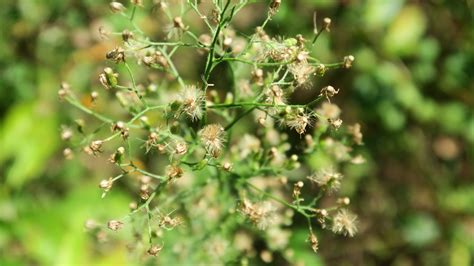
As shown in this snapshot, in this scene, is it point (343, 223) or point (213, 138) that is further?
point (343, 223)

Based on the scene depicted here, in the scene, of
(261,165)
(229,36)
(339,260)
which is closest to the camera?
(229,36)

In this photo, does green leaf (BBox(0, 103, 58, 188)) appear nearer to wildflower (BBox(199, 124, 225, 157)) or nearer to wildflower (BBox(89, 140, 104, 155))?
wildflower (BBox(89, 140, 104, 155))

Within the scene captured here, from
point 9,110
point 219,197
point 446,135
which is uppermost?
point 219,197

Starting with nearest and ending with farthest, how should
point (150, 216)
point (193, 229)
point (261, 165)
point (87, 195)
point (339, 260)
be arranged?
point (150, 216) < point (261, 165) < point (193, 229) < point (87, 195) < point (339, 260)

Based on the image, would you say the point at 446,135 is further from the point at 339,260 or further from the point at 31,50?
the point at 31,50

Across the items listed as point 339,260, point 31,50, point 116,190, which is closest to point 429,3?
point 339,260

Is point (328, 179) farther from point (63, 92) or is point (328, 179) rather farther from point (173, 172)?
point (63, 92)

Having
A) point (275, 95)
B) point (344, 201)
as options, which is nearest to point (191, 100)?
point (275, 95)

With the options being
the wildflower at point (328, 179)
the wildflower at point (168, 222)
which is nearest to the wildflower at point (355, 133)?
the wildflower at point (328, 179)
